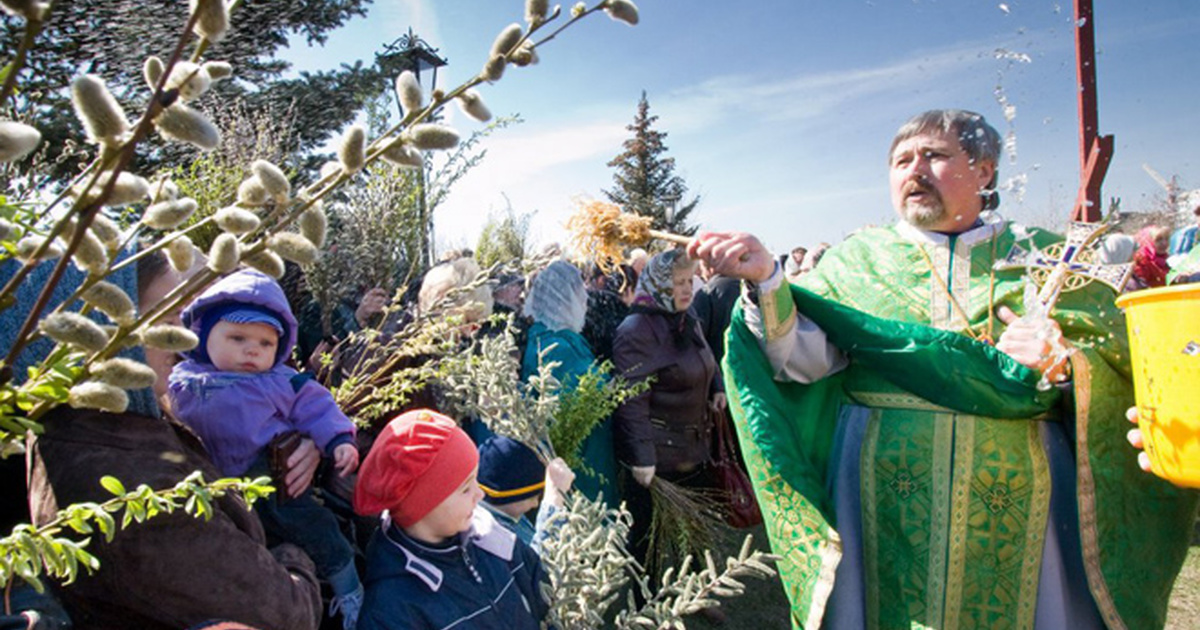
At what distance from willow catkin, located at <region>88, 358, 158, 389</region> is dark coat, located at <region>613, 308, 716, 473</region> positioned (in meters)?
3.16

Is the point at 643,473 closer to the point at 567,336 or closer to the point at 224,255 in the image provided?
the point at 567,336

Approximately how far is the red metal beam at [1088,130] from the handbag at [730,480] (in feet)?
6.86

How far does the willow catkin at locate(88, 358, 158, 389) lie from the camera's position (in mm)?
578

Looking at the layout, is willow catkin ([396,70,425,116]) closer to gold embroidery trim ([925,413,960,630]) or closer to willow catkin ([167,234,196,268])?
willow catkin ([167,234,196,268])

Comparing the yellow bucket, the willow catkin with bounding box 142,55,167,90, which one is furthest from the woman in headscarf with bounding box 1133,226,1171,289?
the willow catkin with bounding box 142,55,167,90

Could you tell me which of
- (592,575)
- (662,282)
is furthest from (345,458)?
(662,282)

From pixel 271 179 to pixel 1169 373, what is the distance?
1.82 meters

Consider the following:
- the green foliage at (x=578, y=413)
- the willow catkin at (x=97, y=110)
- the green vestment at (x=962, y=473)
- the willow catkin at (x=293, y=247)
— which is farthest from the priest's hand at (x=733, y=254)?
the willow catkin at (x=97, y=110)

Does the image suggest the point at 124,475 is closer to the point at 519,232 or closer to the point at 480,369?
the point at 480,369

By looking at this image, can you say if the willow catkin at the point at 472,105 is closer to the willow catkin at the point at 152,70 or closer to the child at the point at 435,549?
the willow catkin at the point at 152,70

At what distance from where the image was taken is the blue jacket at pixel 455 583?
171cm

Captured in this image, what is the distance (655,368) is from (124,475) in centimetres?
294

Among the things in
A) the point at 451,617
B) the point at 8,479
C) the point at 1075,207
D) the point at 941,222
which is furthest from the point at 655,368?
the point at 8,479

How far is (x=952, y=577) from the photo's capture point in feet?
6.97
